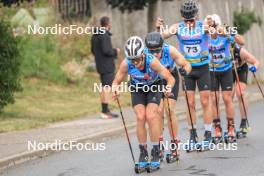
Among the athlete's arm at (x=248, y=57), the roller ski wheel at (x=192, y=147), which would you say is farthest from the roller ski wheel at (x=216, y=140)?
the athlete's arm at (x=248, y=57)

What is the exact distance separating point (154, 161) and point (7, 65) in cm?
706

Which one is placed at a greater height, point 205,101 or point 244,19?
point 244,19

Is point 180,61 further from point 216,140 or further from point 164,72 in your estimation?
point 216,140

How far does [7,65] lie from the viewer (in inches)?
727

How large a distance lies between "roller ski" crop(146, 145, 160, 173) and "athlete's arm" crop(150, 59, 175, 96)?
79 cm

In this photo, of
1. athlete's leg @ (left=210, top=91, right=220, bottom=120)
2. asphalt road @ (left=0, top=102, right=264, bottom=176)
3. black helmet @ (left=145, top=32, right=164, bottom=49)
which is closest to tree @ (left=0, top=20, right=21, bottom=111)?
asphalt road @ (left=0, top=102, right=264, bottom=176)

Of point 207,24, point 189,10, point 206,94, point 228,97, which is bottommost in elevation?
point 228,97

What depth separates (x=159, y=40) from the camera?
40.8ft

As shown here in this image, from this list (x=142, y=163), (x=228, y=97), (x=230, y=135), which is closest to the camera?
(x=142, y=163)

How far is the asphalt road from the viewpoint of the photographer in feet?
39.5

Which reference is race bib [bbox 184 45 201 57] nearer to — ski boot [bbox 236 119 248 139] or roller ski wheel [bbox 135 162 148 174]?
ski boot [bbox 236 119 248 139]

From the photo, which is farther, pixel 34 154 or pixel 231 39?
pixel 231 39

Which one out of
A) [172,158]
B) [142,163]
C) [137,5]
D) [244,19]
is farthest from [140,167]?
[244,19]

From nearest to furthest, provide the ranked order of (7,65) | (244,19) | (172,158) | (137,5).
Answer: (172,158) → (7,65) → (137,5) → (244,19)
